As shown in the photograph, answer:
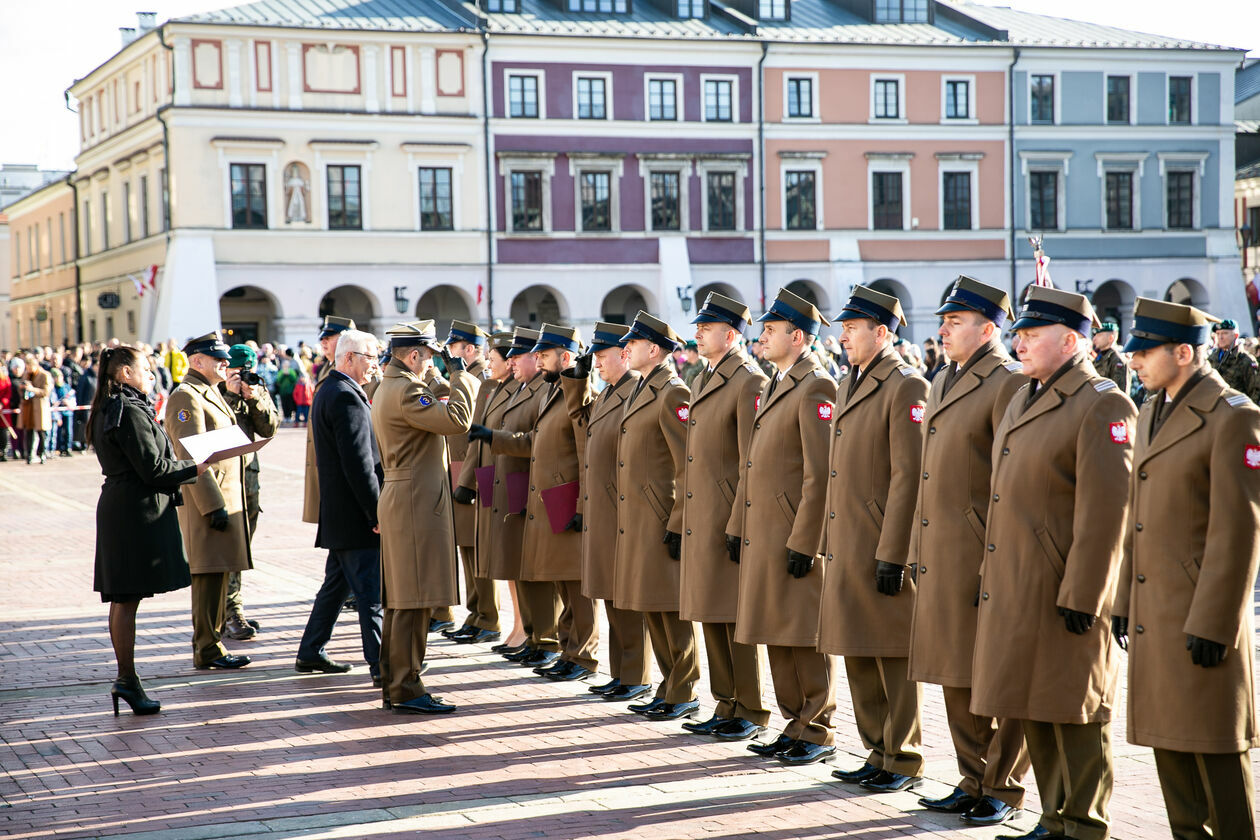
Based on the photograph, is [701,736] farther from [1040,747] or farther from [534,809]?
[1040,747]

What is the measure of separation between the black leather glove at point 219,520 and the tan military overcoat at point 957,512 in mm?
5293

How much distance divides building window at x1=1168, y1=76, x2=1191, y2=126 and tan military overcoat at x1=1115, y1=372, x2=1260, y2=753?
49797 mm

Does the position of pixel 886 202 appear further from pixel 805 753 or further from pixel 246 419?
pixel 805 753

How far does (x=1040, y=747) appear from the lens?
580cm

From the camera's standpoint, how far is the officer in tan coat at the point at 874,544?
21.6 feet

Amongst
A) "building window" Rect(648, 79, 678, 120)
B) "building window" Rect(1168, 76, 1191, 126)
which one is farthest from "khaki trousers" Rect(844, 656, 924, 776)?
"building window" Rect(1168, 76, 1191, 126)

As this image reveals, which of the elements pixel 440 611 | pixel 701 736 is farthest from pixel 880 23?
pixel 701 736

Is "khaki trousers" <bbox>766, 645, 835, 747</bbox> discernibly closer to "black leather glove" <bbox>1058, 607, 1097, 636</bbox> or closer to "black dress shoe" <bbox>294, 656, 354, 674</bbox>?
"black leather glove" <bbox>1058, 607, 1097, 636</bbox>

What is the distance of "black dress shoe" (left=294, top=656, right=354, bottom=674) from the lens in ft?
31.1

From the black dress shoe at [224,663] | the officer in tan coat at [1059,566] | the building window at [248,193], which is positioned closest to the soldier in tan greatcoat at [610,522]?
the black dress shoe at [224,663]

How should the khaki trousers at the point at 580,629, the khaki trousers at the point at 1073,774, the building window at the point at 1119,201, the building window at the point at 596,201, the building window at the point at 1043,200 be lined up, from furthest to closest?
the building window at the point at 1119,201 < the building window at the point at 1043,200 < the building window at the point at 596,201 < the khaki trousers at the point at 580,629 < the khaki trousers at the point at 1073,774

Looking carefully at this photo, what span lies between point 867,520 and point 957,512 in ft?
2.10

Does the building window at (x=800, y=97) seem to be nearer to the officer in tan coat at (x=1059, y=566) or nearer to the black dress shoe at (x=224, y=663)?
the black dress shoe at (x=224, y=663)

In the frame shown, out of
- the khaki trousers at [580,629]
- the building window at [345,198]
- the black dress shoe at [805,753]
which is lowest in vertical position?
the black dress shoe at [805,753]
